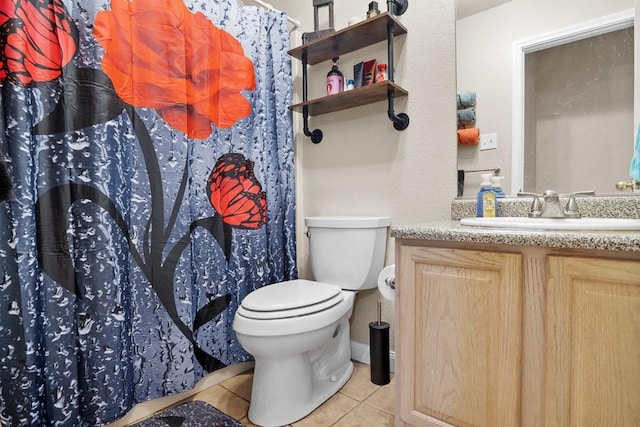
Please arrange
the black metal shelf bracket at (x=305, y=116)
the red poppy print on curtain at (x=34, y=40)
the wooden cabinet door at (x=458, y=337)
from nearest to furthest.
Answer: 1. the wooden cabinet door at (x=458, y=337)
2. the red poppy print on curtain at (x=34, y=40)
3. the black metal shelf bracket at (x=305, y=116)

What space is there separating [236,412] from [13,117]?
1.31 m

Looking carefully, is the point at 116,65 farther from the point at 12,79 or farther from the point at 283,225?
the point at 283,225

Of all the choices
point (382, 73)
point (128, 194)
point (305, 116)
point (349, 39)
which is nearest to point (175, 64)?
point (128, 194)

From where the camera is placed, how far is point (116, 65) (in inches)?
47.9

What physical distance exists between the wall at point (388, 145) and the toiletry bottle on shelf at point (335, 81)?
85 millimetres

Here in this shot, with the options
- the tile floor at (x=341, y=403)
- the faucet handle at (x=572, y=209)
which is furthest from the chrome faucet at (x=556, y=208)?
the tile floor at (x=341, y=403)

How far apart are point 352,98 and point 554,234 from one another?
3.61ft

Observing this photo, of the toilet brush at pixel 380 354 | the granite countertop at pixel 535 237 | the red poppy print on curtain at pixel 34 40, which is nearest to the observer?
the granite countertop at pixel 535 237

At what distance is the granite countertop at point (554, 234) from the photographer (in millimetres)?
706

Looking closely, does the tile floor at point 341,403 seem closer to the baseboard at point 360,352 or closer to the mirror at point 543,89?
the baseboard at point 360,352

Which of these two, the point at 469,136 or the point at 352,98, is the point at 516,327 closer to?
the point at 469,136

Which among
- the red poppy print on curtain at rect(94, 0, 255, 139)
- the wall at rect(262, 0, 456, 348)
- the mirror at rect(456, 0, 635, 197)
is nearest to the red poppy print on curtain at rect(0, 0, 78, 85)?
the red poppy print on curtain at rect(94, 0, 255, 139)

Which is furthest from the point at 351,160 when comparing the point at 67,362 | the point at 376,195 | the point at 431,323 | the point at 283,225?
the point at 67,362

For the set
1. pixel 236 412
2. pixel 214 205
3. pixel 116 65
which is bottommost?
pixel 236 412
